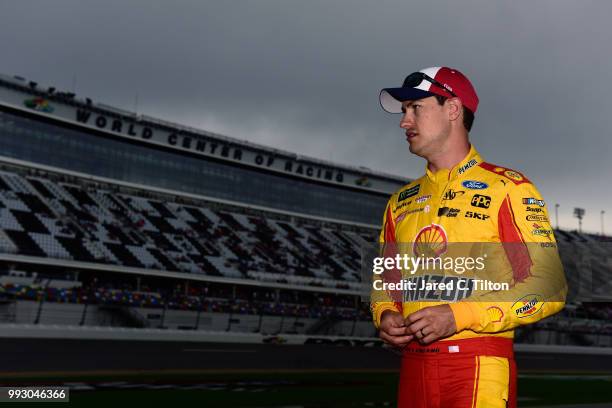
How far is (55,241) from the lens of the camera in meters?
38.9

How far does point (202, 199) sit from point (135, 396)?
148 feet

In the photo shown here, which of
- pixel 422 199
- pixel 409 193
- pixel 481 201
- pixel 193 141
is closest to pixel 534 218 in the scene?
pixel 481 201

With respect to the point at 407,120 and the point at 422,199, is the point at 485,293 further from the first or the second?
the point at 407,120

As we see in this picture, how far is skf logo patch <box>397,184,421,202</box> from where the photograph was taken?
117 inches

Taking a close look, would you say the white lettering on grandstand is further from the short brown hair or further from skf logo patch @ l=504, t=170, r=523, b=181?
skf logo patch @ l=504, t=170, r=523, b=181

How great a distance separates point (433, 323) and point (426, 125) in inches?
32.7

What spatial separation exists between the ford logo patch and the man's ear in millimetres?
274

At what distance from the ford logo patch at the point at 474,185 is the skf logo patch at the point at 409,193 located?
281mm

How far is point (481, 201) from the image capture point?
261 cm

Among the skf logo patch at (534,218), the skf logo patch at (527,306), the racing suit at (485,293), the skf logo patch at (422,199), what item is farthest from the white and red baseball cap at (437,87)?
the skf logo patch at (527,306)

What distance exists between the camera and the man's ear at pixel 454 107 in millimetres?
2746

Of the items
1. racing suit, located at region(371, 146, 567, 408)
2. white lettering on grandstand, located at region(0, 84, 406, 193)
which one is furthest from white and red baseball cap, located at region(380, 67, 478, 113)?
white lettering on grandstand, located at region(0, 84, 406, 193)

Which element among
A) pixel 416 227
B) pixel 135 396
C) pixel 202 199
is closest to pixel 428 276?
pixel 416 227

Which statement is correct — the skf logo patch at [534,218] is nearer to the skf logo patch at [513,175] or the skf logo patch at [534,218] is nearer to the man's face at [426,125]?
the skf logo patch at [513,175]
